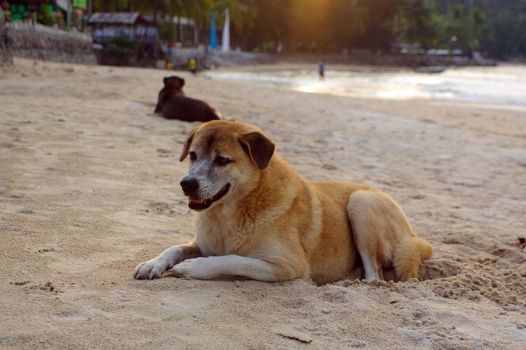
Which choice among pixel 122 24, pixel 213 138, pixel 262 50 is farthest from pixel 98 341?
pixel 262 50

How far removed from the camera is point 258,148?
15.7 ft

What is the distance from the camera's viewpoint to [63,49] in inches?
1452

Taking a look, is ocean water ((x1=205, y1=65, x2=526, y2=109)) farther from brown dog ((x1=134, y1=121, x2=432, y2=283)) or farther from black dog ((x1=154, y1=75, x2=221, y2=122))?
brown dog ((x1=134, y1=121, x2=432, y2=283))

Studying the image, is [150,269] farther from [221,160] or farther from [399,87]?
[399,87]

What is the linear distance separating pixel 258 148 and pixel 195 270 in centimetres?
104

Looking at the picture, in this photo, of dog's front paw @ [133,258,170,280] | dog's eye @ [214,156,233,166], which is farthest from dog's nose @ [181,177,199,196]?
dog's front paw @ [133,258,170,280]

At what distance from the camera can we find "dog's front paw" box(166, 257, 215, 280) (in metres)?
4.60

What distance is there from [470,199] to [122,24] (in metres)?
49.9

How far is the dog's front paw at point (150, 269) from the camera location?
15.0 feet

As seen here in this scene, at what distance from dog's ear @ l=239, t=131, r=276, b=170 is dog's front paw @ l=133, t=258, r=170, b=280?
1060 mm

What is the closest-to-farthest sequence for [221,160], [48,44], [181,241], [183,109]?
[221,160], [181,241], [183,109], [48,44]

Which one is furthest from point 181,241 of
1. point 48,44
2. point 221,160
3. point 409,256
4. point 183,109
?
point 48,44

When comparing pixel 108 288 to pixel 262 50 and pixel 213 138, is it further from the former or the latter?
pixel 262 50

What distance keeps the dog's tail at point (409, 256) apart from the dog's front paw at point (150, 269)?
211cm
